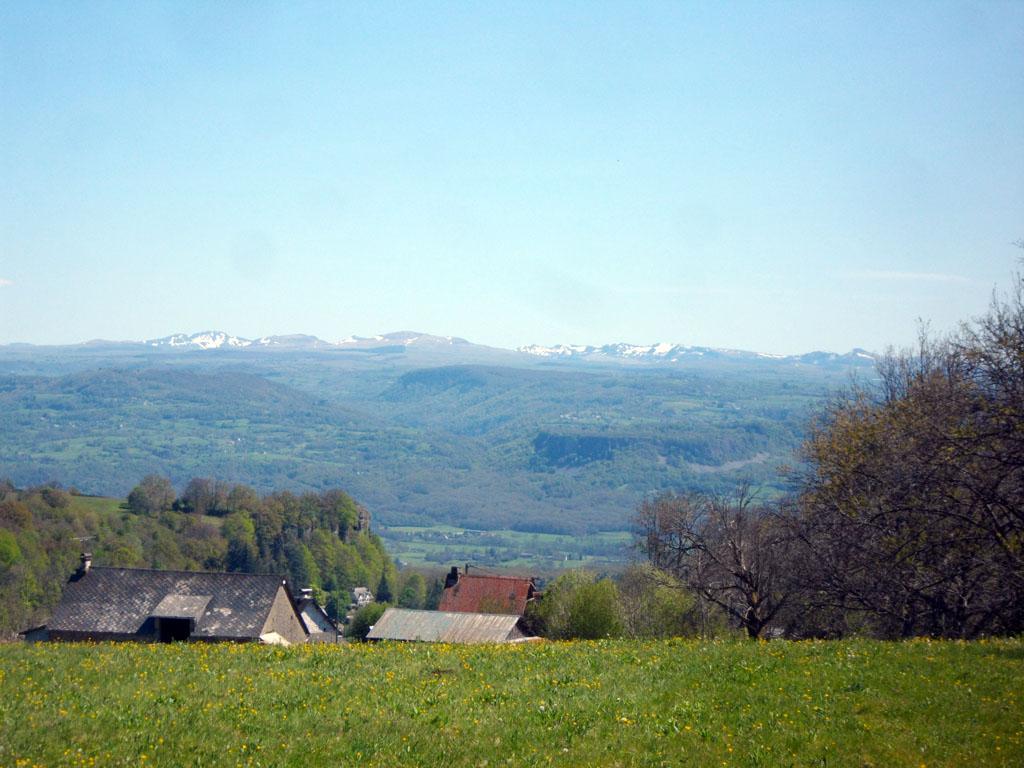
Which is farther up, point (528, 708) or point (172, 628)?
point (528, 708)

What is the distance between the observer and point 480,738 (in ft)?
50.2

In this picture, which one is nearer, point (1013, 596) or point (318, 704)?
point (318, 704)

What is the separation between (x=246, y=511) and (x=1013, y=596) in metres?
111

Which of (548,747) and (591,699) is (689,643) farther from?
(548,747)

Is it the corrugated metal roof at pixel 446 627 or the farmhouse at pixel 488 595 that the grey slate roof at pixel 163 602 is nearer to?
the corrugated metal roof at pixel 446 627

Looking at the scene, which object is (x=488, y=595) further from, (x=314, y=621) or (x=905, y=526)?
(x=905, y=526)

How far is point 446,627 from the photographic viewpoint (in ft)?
142

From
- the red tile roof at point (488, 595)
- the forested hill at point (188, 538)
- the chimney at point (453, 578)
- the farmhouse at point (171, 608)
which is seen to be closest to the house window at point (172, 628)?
the farmhouse at point (171, 608)

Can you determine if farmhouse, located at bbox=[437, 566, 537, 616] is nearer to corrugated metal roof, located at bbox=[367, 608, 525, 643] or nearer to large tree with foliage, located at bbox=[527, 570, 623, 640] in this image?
large tree with foliage, located at bbox=[527, 570, 623, 640]

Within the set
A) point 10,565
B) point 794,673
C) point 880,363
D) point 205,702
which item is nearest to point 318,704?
point 205,702

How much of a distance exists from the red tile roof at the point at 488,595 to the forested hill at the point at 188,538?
1624 inches

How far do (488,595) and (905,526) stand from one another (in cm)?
3204

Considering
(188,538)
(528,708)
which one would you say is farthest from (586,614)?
(188,538)

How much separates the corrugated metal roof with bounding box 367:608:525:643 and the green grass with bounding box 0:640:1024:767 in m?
21.4
